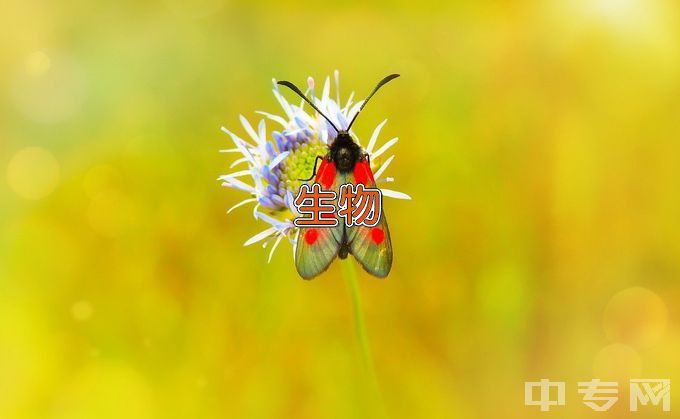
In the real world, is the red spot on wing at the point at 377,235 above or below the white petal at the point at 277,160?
below

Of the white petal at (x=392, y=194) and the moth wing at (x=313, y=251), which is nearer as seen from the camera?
the moth wing at (x=313, y=251)

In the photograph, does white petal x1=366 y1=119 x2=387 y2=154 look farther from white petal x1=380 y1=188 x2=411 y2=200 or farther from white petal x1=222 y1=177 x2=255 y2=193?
white petal x1=222 y1=177 x2=255 y2=193

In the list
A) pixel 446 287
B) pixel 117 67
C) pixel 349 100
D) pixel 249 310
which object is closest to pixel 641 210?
pixel 446 287

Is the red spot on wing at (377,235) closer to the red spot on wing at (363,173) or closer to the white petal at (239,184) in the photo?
the red spot on wing at (363,173)

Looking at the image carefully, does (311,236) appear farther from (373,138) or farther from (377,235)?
(373,138)

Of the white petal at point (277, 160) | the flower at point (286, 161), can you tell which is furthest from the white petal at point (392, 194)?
the white petal at point (277, 160)

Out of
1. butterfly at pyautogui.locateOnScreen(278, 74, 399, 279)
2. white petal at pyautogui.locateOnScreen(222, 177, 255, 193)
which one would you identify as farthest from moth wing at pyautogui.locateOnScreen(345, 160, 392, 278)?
white petal at pyautogui.locateOnScreen(222, 177, 255, 193)
